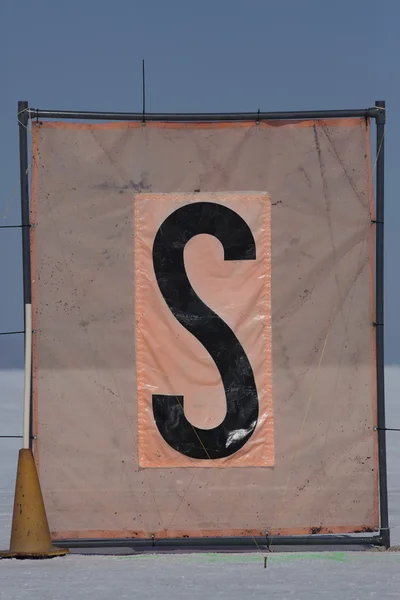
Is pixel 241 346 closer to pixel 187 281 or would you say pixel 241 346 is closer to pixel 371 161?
pixel 187 281

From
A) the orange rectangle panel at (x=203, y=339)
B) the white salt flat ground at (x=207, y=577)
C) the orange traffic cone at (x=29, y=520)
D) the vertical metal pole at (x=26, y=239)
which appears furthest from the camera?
the orange rectangle panel at (x=203, y=339)

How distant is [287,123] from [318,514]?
273 centimetres

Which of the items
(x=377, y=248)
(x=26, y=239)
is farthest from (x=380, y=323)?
(x=26, y=239)

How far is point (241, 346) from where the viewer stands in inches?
326

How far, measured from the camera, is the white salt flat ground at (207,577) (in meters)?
6.58

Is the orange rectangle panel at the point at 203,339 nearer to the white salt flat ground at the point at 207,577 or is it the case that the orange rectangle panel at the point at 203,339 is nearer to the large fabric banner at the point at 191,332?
the large fabric banner at the point at 191,332

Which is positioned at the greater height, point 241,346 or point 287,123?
point 287,123

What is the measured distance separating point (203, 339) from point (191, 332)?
10 centimetres

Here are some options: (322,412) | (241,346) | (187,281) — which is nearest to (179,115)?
(187,281)

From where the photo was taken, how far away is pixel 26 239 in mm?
8258

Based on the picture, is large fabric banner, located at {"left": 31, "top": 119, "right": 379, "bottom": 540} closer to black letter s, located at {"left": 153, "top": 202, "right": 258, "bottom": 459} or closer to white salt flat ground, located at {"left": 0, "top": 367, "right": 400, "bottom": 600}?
black letter s, located at {"left": 153, "top": 202, "right": 258, "bottom": 459}

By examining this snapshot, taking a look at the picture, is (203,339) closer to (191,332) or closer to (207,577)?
(191,332)

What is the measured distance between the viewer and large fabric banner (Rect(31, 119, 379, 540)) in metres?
8.27

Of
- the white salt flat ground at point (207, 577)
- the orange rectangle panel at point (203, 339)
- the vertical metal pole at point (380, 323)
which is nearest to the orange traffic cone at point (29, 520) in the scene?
the white salt flat ground at point (207, 577)
